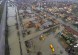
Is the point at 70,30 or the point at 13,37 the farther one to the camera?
the point at 70,30

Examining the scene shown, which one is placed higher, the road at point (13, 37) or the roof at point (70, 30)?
the roof at point (70, 30)

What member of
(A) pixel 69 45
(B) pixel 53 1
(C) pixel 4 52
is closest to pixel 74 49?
(A) pixel 69 45

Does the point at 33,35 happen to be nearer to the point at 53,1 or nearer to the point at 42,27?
the point at 42,27

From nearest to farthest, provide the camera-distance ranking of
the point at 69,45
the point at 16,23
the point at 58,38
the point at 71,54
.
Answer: the point at 71,54 → the point at 69,45 → the point at 58,38 → the point at 16,23

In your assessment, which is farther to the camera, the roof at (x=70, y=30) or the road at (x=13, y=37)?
the roof at (x=70, y=30)

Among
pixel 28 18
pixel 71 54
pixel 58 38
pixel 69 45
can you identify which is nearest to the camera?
pixel 71 54

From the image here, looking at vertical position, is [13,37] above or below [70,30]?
below

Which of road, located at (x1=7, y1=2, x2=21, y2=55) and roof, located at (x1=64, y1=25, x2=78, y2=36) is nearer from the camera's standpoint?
road, located at (x1=7, y1=2, x2=21, y2=55)

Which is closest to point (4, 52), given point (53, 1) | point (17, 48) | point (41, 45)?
point (17, 48)

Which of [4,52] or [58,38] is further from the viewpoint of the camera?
[58,38]

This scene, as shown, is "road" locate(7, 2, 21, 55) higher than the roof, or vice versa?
the roof
